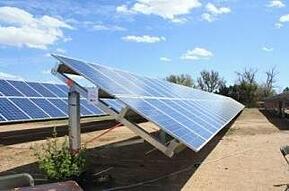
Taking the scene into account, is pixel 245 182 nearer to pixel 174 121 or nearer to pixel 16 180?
pixel 174 121

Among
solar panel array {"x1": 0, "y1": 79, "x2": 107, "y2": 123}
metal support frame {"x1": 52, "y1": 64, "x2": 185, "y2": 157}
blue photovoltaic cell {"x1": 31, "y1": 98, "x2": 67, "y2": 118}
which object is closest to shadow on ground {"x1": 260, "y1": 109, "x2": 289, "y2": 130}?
solar panel array {"x1": 0, "y1": 79, "x2": 107, "y2": 123}

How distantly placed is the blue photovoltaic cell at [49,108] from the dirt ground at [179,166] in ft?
4.28

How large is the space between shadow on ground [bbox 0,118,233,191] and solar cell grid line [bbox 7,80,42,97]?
188 inches

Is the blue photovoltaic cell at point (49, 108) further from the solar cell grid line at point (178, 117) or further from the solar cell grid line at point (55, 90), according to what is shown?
the solar cell grid line at point (178, 117)

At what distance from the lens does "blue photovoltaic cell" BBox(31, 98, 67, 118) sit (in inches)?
734

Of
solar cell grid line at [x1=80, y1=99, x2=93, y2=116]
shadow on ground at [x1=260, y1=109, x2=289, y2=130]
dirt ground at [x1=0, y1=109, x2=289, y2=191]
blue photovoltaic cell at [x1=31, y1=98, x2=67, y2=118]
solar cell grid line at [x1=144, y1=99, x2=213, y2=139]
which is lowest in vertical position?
shadow on ground at [x1=260, y1=109, x2=289, y2=130]

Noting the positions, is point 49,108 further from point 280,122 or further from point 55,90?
point 280,122

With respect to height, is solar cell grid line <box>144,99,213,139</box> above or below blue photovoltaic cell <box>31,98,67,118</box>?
above

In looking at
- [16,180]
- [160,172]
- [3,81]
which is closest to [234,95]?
[3,81]

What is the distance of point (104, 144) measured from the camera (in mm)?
17625

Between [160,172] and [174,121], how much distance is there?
2566 mm

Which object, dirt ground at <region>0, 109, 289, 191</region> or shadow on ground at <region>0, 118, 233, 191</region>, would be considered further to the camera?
dirt ground at <region>0, 109, 289, 191</region>

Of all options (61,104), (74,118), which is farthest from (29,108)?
(74,118)

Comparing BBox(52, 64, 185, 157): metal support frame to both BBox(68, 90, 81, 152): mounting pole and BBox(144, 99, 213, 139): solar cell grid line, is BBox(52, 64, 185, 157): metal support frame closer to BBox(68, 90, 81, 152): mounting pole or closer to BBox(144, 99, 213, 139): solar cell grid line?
BBox(68, 90, 81, 152): mounting pole
